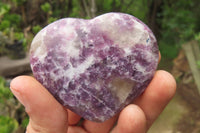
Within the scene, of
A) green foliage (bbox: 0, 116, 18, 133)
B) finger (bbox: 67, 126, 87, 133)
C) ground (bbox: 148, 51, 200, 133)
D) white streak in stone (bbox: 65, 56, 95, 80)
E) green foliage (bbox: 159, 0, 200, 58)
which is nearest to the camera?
white streak in stone (bbox: 65, 56, 95, 80)

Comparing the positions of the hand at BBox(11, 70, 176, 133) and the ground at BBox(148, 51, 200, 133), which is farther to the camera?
the ground at BBox(148, 51, 200, 133)

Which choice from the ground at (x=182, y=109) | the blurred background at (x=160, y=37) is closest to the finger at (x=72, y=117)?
the blurred background at (x=160, y=37)

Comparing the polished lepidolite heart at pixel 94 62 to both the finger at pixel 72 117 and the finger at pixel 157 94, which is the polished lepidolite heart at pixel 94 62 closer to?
the finger at pixel 157 94

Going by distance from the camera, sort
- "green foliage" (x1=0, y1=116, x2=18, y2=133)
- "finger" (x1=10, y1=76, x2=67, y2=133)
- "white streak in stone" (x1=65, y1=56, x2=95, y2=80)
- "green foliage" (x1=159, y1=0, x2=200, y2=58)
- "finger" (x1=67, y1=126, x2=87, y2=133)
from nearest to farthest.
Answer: "finger" (x1=10, y1=76, x2=67, y2=133)
"white streak in stone" (x1=65, y1=56, x2=95, y2=80)
"green foliage" (x1=0, y1=116, x2=18, y2=133)
"finger" (x1=67, y1=126, x2=87, y2=133)
"green foliage" (x1=159, y1=0, x2=200, y2=58)

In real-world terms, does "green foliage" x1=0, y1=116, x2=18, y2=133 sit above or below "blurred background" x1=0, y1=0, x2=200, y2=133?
above

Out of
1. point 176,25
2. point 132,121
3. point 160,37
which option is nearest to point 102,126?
point 132,121

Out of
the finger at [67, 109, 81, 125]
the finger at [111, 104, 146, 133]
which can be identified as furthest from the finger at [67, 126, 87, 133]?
the finger at [111, 104, 146, 133]

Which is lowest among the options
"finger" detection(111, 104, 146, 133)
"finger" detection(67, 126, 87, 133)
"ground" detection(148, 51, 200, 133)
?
"ground" detection(148, 51, 200, 133)

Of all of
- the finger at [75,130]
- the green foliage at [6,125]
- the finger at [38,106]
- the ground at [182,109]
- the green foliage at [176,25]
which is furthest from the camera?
the green foliage at [176,25]

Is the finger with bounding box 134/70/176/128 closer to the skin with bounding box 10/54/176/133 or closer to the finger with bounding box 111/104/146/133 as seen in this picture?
the skin with bounding box 10/54/176/133
